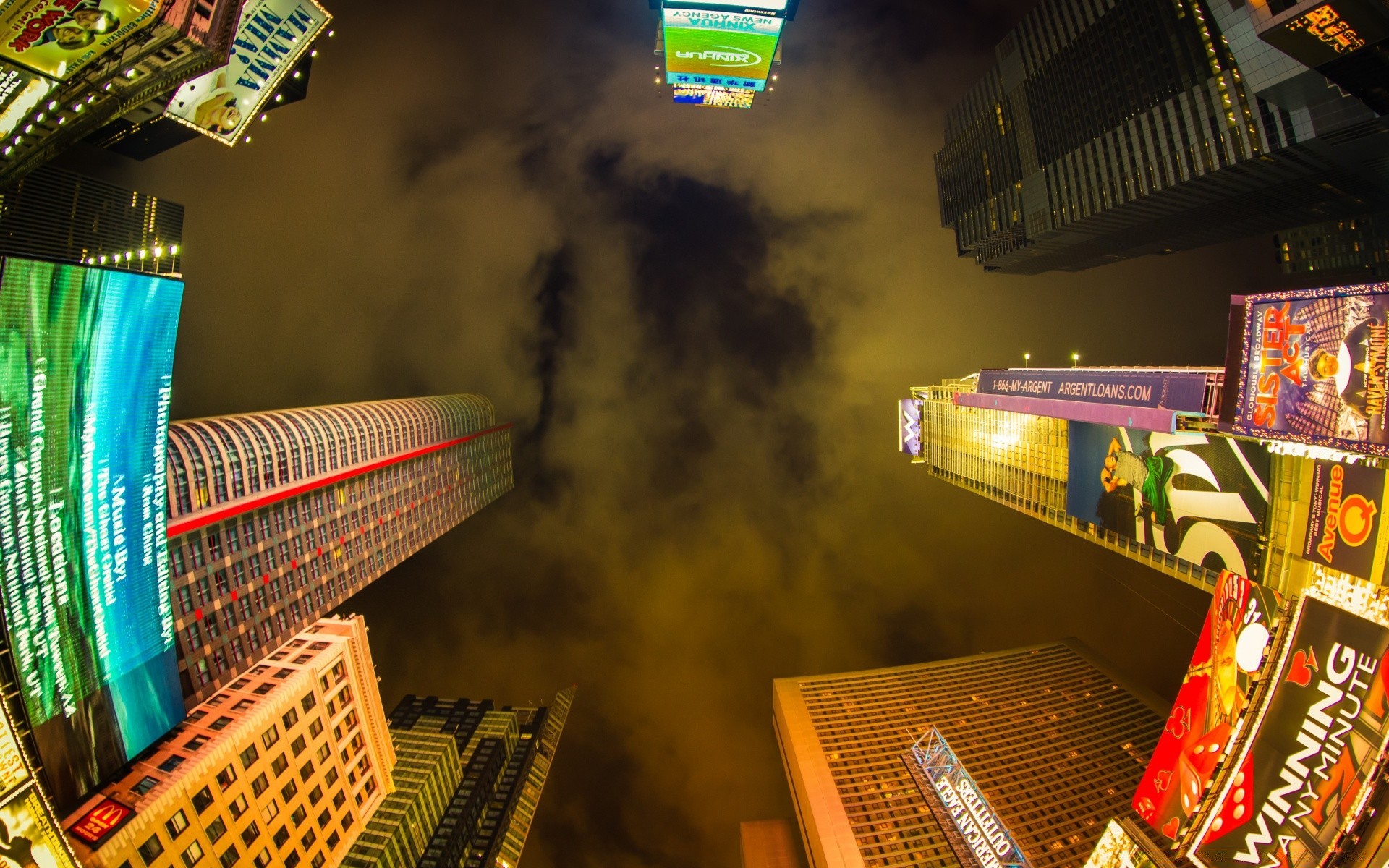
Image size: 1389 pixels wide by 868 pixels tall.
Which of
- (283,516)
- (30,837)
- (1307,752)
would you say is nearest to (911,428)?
(1307,752)

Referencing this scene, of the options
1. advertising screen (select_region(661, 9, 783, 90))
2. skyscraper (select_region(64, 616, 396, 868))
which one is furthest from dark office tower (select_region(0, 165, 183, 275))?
advertising screen (select_region(661, 9, 783, 90))

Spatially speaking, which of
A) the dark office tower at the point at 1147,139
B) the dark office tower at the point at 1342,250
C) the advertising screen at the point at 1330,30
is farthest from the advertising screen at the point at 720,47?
the dark office tower at the point at 1342,250

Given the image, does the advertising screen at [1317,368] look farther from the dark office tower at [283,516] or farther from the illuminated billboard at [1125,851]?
the dark office tower at [283,516]

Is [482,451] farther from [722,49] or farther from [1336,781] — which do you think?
[1336,781]

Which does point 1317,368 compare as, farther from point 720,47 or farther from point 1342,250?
point 1342,250

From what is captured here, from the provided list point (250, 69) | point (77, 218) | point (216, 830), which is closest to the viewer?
point (250, 69)

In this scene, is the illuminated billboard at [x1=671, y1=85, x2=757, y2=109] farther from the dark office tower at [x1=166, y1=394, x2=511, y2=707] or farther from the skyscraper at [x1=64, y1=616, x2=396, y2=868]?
the skyscraper at [x1=64, y1=616, x2=396, y2=868]
